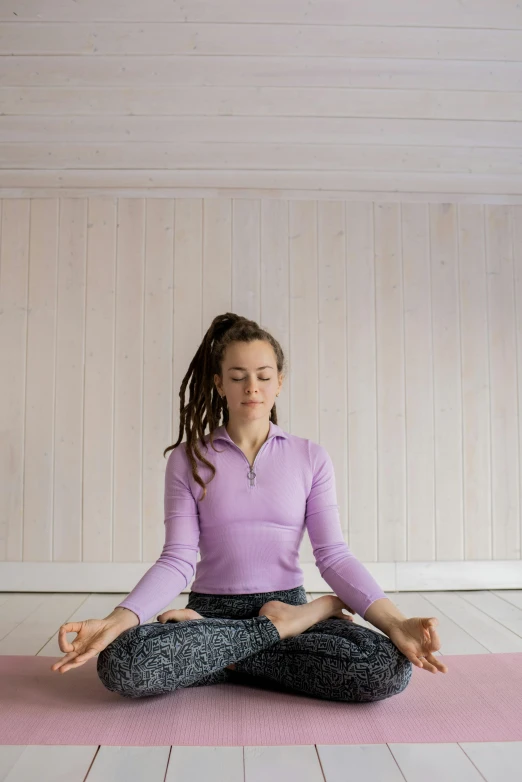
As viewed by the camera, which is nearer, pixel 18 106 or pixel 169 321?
pixel 18 106

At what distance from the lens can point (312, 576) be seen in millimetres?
3473

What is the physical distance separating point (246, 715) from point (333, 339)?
7.61ft

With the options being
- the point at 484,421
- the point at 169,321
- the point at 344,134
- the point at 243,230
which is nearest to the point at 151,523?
the point at 169,321

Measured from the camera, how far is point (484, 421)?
364cm

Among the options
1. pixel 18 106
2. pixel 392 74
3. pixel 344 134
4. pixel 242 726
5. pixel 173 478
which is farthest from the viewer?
pixel 344 134

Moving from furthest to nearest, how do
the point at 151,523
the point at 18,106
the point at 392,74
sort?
1. the point at 151,523
2. the point at 18,106
3. the point at 392,74

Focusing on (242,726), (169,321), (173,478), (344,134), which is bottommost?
(242,726)

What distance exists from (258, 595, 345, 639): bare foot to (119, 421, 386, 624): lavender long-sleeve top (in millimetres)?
56

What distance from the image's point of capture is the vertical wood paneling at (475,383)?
3.58 m

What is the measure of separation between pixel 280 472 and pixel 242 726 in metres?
0.68

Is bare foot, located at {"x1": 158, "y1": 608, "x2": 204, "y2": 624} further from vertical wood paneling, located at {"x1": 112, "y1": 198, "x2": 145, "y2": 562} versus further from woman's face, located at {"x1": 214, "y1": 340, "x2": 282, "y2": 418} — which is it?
vertical wood paneling, located at {"x1": 112, "y1": 198, "x2": 145, "y2": 562}

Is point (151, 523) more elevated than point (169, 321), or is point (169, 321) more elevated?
point (169, 321)

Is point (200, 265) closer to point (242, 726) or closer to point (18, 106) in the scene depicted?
point (18, 106)

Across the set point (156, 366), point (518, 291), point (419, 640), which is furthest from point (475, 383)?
point (419, 640)
